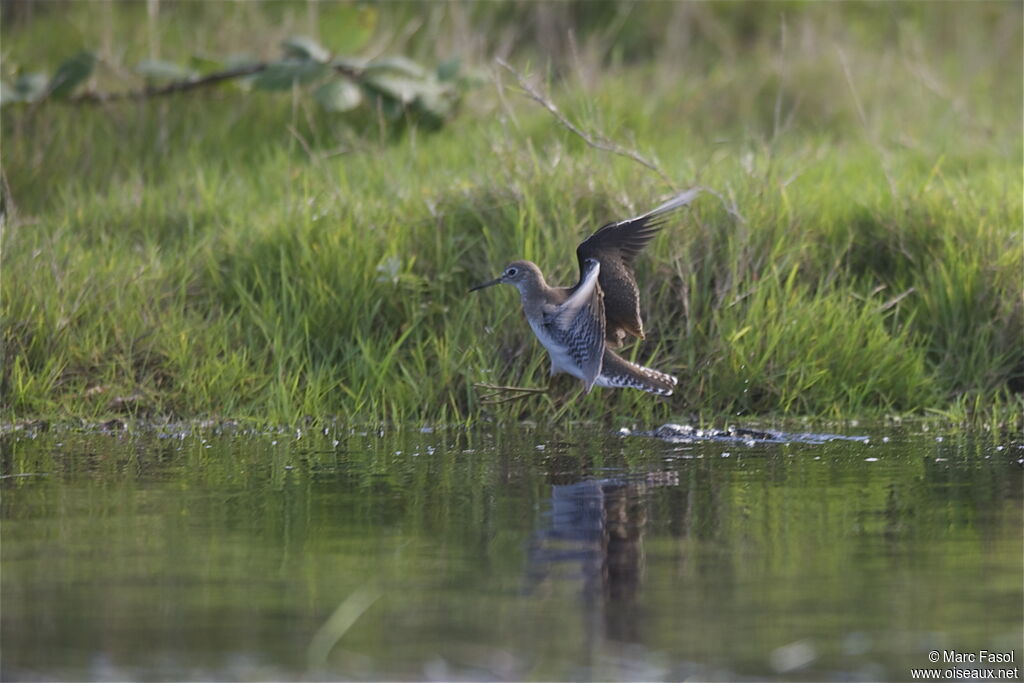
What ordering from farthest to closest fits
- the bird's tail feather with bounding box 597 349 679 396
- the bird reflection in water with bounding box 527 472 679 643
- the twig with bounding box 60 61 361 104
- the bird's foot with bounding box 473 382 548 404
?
the twig with bounding box 60 61 361 104 → the bird's foot with bounding box 473 382 548 404 → the bird's tail feather with bounding box 597 349 679 396 → the bird reflection in water with bounding box 527 472 679 643

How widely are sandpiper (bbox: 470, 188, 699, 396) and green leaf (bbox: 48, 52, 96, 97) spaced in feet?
14.2

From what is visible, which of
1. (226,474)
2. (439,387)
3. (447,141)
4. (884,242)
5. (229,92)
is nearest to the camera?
(226,474)

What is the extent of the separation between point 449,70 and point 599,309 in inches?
154

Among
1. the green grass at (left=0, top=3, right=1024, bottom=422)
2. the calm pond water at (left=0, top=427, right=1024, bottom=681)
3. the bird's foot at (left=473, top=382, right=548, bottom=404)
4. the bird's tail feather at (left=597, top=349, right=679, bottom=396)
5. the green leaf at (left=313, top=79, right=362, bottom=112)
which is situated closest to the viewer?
the calm pond water at (left=0, top=427, right=1024, bottom=681)

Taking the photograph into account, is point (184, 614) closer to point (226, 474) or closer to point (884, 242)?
point (226, 474)

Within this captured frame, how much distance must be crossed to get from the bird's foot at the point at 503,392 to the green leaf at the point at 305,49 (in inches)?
131

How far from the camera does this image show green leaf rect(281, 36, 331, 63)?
9297 mm

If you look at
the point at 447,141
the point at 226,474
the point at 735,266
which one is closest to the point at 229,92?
the point at 447,141

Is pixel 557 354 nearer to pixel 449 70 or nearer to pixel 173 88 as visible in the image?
pixel 449 70

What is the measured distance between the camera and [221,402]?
22.7 feet

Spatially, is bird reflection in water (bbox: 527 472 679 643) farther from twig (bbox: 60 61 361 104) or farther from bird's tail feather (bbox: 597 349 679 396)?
twig (bbox: 60 61 361 104)

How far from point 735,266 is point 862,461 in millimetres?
1682

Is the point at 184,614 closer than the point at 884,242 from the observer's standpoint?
Yes

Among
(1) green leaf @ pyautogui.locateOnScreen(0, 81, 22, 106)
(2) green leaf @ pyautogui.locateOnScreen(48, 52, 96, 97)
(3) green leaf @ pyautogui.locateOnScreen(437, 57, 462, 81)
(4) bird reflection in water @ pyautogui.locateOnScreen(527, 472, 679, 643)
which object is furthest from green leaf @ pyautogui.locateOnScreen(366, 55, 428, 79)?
(4) bird reflection in water @ pyautogui.locateOnScreen(527, 472, 679, 643)
